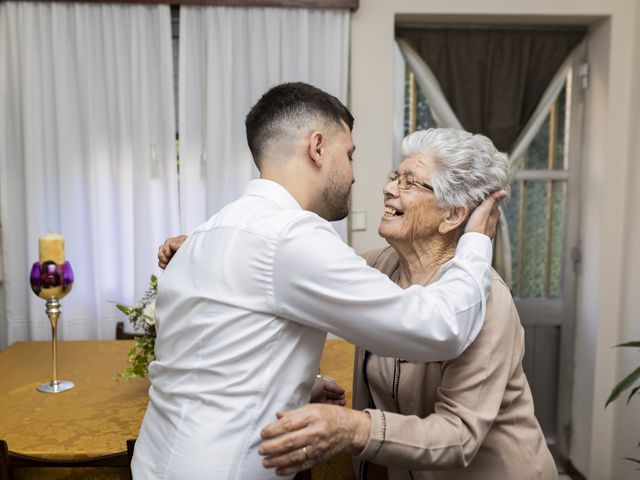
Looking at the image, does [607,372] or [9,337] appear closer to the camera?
[9,337]

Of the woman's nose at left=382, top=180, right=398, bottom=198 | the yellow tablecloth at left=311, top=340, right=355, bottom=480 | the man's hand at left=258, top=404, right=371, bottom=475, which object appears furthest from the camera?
the yellow tablecloth at left=311, top=340, right=355, bottom=480

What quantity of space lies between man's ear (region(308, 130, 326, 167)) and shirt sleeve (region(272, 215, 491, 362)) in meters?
0.24

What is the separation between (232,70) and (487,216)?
216cm

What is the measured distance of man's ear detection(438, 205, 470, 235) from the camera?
4.94ft

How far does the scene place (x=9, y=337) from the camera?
10.5ft

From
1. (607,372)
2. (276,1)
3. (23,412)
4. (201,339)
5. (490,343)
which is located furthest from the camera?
(607,372)

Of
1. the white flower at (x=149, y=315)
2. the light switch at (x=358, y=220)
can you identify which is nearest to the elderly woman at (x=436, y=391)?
the white flower at (x=149, y=315)

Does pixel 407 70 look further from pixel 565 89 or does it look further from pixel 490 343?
pixel 490 343

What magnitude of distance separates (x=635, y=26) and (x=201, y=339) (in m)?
3.10

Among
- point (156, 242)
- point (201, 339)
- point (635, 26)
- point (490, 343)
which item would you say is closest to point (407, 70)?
point (635, 26)

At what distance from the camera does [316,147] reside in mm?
1314

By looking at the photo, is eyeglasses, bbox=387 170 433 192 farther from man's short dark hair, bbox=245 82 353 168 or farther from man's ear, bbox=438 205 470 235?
man's short dark hair, bbox=245 82 353 168

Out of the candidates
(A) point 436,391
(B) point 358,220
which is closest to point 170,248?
(A) point 436,391

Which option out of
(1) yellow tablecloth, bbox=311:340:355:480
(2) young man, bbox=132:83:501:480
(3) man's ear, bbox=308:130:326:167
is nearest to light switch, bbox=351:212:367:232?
(1) yellow tablecloth, bbox=311:340:355:480
